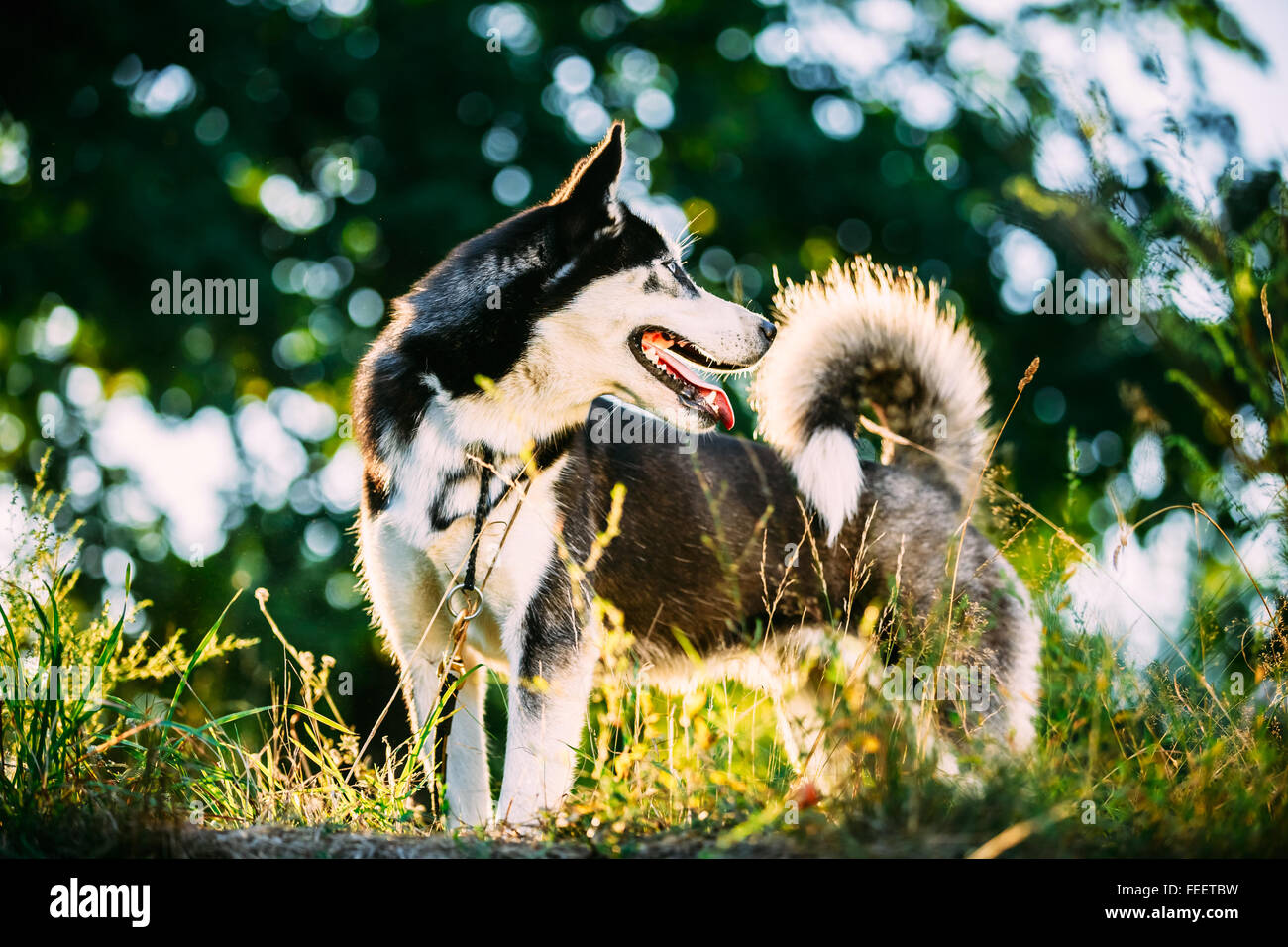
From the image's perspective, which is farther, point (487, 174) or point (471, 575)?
point (487, 174)

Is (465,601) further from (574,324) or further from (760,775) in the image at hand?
(760,775)

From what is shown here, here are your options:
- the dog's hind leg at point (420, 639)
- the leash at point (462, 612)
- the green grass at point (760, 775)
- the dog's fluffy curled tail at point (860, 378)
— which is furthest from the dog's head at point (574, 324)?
the green grass at point (760, 775)

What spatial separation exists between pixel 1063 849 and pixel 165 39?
10667 millimetres

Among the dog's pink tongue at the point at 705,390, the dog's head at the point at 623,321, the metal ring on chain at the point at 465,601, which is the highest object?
the dog's head at the point at 623,321

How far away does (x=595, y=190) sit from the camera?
339 cm

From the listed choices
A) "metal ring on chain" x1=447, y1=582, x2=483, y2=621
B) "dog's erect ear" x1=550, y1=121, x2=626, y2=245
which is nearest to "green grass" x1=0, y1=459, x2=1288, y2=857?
"metal ring on chain" x1=447, y1=582, x2=483, y2=621

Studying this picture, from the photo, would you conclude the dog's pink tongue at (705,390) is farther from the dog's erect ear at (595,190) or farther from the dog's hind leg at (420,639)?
the dog's hind leg at (420,639)

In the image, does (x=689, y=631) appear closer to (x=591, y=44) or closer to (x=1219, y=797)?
(x=1219, y=797)

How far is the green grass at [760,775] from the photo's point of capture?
6.47 feet

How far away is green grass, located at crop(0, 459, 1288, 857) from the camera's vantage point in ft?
6.47

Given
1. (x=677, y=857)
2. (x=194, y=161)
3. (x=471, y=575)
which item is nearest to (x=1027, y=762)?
(x=677, y=857)

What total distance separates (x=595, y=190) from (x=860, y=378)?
4.87 ft

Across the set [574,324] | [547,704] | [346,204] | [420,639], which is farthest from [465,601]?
[346,204]
